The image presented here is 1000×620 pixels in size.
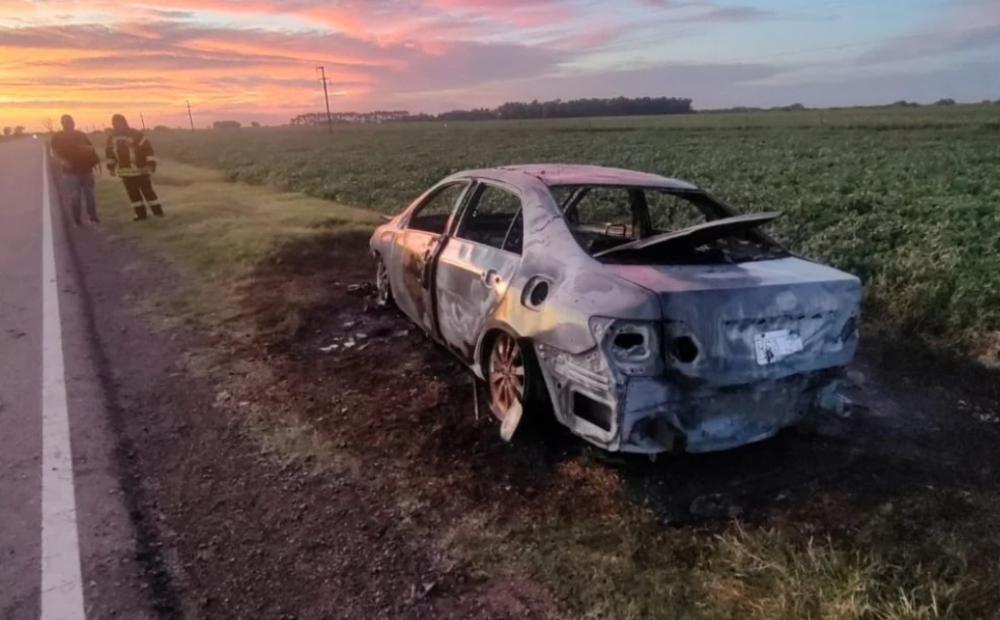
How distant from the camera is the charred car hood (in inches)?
125

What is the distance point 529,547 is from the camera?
3.09 m

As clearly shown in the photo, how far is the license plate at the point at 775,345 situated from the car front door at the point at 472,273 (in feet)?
4.34

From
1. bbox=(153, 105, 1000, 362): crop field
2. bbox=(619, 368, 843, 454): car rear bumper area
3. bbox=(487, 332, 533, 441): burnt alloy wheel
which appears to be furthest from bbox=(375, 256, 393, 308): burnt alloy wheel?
bbox=(153, 105, 1000, 362): crop field

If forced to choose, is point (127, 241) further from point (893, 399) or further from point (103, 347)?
point (893, 399)

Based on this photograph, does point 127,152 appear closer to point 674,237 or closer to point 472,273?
point 472,273

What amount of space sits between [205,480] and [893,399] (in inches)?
171

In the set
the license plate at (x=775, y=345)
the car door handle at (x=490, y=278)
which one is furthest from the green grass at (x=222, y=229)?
the license plate at (x=775, y=345)

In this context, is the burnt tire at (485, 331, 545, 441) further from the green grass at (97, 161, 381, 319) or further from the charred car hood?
the green grass at (97, 161, 381, 319)

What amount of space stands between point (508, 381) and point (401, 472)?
2.51 ft

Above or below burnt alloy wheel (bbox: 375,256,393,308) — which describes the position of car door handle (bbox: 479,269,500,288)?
above

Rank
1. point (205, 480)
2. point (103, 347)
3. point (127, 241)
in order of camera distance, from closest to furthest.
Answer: point (205, 480) → point (103, 347) → point (127, 241)

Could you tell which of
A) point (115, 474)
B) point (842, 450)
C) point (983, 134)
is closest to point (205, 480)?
point (115, 474)

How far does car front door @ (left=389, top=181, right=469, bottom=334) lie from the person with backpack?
8.71 m

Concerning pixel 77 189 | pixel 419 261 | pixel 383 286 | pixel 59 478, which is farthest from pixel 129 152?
pixel 59 478
